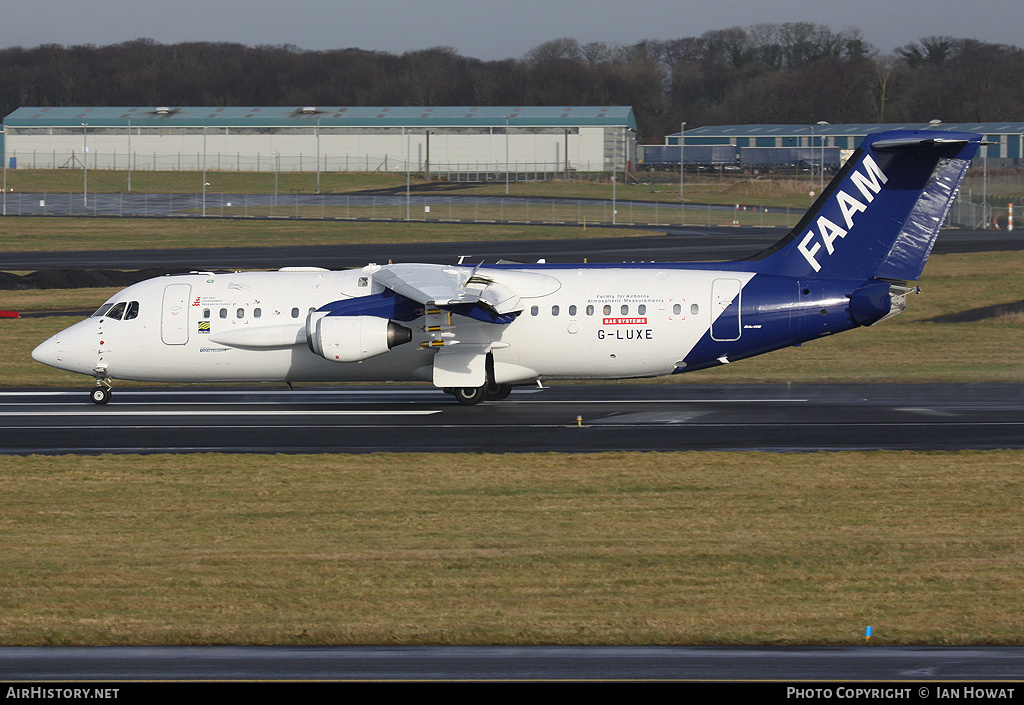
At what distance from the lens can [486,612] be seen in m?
13.8

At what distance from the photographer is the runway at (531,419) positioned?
24656 millimetres

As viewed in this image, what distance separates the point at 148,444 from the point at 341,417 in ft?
17.5

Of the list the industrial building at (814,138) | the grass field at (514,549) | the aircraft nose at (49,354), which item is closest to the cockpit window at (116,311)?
the aircraft nose at (49,354)

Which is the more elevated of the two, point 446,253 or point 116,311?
point 446,253

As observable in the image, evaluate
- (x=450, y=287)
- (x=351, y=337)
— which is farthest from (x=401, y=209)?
(x=450, y=287)

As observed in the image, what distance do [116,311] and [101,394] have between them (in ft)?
7.62

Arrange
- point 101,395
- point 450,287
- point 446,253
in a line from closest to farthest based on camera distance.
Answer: point 450,287
point 101,395
point 446,253

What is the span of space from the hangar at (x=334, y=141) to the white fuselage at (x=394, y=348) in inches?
4106

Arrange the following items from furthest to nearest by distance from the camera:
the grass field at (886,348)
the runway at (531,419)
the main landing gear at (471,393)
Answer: the grass field at (886,348)
the main landing gear at (471,393)
the runway at (531,419)

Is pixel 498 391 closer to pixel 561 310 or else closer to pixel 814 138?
pixel 561 310

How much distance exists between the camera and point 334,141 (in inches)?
5369

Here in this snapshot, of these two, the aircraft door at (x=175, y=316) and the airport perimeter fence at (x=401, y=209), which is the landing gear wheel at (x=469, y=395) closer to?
the aircraft door at (x=175, y=316)
